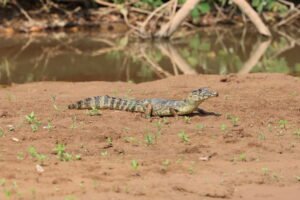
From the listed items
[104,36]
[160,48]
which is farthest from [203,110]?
[104,36]

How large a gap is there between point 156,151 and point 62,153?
0.88 metres

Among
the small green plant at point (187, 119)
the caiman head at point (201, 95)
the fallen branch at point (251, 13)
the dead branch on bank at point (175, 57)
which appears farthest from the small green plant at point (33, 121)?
the fallen branch at point (251, 13)

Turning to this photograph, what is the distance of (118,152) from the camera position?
6.27m

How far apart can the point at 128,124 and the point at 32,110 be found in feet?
4.32

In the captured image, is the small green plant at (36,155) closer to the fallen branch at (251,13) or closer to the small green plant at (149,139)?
the small green plant at (149,139)

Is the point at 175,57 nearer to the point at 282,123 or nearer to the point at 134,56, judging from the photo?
the point at 134,56

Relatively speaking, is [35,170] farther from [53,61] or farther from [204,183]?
[53,61]

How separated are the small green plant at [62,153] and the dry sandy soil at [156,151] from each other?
2 centimetres

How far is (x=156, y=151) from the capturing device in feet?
20.7

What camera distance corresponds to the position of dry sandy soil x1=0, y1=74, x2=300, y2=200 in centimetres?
528

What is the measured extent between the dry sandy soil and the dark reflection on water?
162 inches

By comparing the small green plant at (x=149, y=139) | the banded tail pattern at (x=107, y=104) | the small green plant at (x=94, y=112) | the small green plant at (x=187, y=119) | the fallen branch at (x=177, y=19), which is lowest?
the small green plant at (x=149, y=139)

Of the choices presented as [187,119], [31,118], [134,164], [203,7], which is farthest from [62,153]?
[203,7]

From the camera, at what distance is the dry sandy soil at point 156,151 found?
17.3ft
